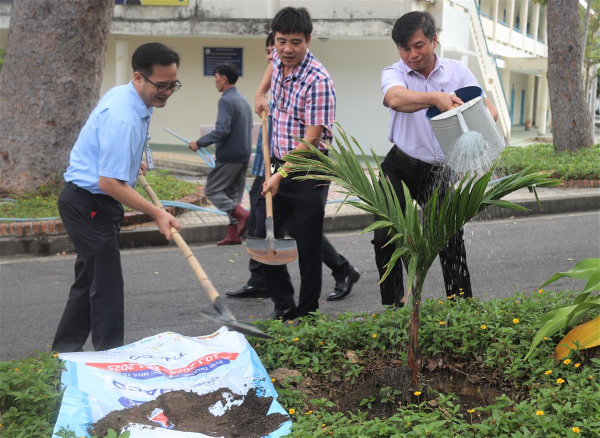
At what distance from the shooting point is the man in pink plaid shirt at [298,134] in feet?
15.6

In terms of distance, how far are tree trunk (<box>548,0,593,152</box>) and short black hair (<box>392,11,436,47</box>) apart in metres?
9.24

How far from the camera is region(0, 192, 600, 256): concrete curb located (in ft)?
26.4

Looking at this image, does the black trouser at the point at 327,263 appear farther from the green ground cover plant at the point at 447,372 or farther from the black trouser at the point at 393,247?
the green ground cover plant at the point at 447,372

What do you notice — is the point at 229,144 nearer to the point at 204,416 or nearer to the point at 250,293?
the point at 250,293

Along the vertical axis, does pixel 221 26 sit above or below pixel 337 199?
above

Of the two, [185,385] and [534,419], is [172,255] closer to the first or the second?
[185,385]

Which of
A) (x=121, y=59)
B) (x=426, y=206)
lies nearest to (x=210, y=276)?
(x=426, y=206)

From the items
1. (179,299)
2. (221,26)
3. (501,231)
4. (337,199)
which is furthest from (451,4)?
(179,299)

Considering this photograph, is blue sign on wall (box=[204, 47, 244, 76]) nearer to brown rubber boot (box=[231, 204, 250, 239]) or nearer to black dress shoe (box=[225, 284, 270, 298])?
brown rubber boot (box=[231, 204, 250, 239])

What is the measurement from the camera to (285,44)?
4.78m

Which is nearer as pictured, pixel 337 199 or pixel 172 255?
pixel 172 255

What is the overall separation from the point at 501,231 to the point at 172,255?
3.91 metres

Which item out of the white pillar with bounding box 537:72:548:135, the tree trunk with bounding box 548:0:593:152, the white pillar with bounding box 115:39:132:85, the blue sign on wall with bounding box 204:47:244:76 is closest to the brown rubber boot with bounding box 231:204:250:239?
the tree trunk with bounding box 548:0:593:152

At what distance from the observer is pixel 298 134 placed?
4.96m
